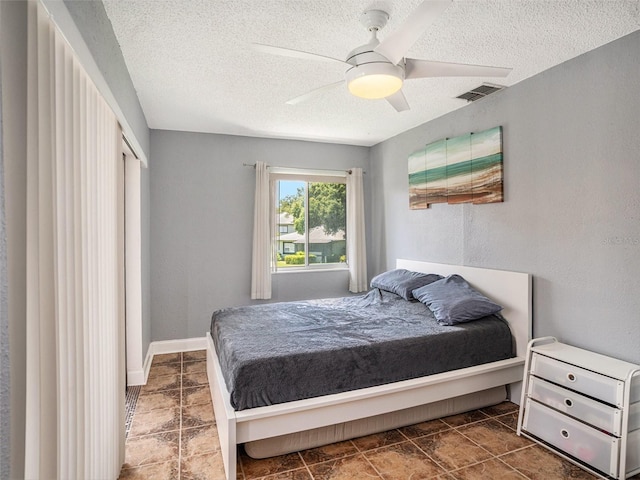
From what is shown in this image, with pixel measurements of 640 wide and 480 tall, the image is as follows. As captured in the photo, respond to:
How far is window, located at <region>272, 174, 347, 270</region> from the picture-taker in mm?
4664

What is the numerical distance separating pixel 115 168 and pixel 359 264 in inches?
131

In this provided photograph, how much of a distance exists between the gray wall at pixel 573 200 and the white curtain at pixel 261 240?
7.26 ft

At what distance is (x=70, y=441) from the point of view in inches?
53.3

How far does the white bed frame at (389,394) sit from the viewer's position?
2.00 m

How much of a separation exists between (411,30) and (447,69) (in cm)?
46

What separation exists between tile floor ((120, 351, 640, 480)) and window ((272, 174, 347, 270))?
2.35 meters

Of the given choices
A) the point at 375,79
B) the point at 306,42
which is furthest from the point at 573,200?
the point at 306,42

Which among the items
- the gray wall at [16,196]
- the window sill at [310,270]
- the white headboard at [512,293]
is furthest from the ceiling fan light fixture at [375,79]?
the window sill at [310,270]

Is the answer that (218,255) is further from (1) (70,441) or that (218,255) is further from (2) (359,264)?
(1) (70,441)

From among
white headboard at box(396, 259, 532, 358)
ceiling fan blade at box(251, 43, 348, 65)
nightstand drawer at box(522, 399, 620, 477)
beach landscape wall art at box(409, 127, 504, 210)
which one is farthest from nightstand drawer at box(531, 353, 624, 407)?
ceiling fan blade at box(251, 43, 348, 65)

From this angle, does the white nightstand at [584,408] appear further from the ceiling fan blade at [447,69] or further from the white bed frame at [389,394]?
the ceiling fan blade at [447,69]

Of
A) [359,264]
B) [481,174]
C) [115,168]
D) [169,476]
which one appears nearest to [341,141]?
[359,264]

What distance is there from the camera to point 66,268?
1.34m

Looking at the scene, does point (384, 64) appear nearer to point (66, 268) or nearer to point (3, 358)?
point (66, 268)
